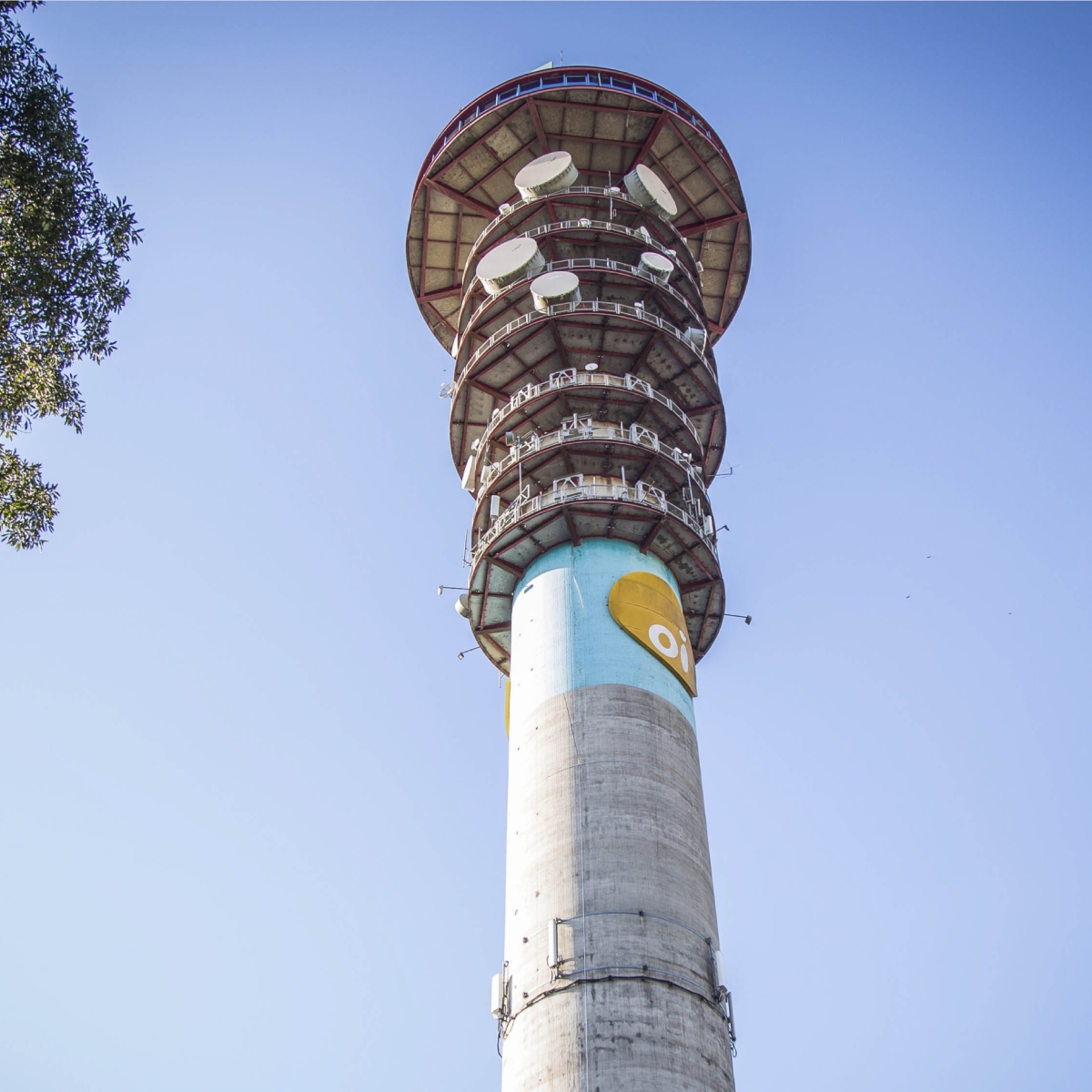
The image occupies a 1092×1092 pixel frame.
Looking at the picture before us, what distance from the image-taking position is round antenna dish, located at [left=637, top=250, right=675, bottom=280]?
135 feet

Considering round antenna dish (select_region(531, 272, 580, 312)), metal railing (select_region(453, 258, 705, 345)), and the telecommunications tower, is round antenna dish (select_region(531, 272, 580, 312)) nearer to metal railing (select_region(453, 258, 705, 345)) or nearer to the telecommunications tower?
the telecommunications tower

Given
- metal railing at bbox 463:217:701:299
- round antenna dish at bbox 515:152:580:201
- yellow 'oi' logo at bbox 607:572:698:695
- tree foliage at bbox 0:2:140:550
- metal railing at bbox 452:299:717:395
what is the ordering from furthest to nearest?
round antenna dish at bbox 515:152:580:201, metal railing at bbox 463:217:701:299, metal railing at bbox 452:299:717:395, yellow 'oi' logo at bbox 607:572:698:695, tree foliage at bbox 0:2:140:550

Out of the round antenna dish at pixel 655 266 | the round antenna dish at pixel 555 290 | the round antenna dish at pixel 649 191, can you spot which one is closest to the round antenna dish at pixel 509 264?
the round antenna dish at pixel 555 290

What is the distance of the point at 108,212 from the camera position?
1933 cm

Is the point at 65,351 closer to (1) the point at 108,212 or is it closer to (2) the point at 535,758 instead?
(1) the point at 108,212

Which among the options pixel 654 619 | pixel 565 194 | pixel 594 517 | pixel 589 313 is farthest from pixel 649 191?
pixel 654 619

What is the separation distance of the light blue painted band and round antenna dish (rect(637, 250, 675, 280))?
38.5 ft

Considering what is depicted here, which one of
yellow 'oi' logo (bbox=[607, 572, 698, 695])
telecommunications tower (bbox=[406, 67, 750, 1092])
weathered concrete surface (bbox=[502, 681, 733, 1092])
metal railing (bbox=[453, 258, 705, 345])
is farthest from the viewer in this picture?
metal railing (bbox=[453, 258, 705, 345])

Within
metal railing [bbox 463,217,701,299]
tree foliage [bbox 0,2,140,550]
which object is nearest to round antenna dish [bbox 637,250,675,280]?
metal railing [bbox 463,217,701,299]

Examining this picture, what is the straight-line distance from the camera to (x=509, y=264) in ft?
136

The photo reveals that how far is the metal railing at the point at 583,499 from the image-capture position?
35.5m

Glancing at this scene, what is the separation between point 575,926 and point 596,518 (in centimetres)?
1353

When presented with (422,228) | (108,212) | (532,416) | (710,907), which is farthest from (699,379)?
(108,212)

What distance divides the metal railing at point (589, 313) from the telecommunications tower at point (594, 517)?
0.28ft
